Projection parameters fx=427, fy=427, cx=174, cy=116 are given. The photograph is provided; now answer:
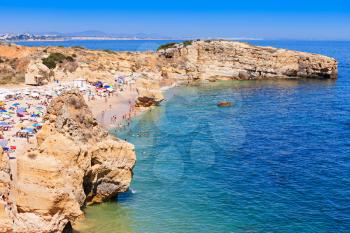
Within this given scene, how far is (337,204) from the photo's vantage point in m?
26.6

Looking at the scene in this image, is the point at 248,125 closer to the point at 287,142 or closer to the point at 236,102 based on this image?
the point at 287,142

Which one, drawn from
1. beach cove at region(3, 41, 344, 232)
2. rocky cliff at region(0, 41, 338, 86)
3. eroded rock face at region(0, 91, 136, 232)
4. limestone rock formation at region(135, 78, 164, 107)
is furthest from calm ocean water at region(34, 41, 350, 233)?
rocky cliff at region(0, 41, 338, 86)

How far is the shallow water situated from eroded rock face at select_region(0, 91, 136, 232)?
2200 millimetres

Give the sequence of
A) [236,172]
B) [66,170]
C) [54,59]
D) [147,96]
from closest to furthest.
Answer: [66,170], [236,172], [147,96], [54,59]

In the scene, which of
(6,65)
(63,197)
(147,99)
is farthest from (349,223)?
(6,65)

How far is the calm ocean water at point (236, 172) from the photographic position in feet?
78.1

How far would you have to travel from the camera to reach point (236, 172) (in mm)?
32625

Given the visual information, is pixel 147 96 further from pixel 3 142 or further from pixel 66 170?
pixel 66 170

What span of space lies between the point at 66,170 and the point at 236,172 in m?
16.7

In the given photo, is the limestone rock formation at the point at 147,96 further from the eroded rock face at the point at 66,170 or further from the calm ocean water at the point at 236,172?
the eroded rock face at the point at 66,170

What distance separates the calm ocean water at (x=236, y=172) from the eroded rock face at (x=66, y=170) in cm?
219

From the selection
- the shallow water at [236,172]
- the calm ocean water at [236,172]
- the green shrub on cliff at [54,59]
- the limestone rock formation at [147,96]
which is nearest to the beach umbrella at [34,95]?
the limestone rock formation at [147,96]

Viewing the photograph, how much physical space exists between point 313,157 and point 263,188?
9.96 m

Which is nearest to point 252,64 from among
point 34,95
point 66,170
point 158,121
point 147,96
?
point 147,96
